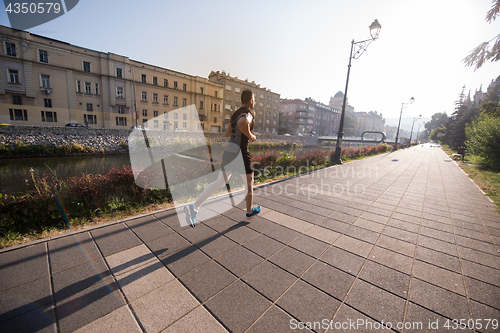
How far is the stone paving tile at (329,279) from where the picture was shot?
2.13 m

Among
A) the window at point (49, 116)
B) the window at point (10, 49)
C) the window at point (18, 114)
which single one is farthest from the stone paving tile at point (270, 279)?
the window at point (10, 49)

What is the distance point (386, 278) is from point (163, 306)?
94.9 inches

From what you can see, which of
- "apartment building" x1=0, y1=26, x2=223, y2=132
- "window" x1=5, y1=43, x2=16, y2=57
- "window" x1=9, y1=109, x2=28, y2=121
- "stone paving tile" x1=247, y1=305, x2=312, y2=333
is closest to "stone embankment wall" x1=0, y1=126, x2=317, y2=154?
"apartment building" x1=0, y1=26, x2=223, y2=132

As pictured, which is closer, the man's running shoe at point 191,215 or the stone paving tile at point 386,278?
the stone paving tile at point 386,278

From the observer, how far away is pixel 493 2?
7734mm

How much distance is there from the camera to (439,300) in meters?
2.06

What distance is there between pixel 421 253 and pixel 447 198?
4.50 m

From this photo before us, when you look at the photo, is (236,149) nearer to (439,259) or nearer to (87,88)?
(439,259)

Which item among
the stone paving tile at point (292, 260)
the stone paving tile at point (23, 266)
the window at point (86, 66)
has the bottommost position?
the stone paving tile at point (292, 260)

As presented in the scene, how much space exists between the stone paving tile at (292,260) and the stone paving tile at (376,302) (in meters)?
0.56

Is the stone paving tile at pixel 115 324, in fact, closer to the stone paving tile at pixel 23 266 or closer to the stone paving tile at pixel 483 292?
the stone paving tile at pixel 23 266

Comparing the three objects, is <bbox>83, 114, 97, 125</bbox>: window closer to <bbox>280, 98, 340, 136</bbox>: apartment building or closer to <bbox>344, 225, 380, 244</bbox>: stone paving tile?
<bbox>344, 225, 380, 244</bbox>: stone paving tile

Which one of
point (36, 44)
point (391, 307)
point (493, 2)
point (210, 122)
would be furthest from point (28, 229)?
point (210, 122)

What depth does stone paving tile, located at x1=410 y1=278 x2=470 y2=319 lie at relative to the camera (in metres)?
1.92
